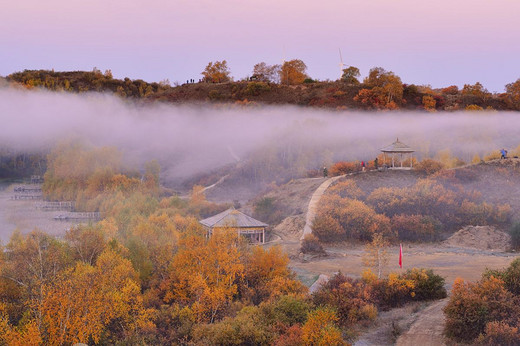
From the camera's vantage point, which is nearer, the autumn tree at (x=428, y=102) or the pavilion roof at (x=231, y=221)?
the pavilion roof at (x=231, y=221)

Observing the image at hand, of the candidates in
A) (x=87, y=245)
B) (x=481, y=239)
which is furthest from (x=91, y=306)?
(x=481, y=239)

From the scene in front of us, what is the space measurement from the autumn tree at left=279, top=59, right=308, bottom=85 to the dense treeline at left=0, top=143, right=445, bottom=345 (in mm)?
91294

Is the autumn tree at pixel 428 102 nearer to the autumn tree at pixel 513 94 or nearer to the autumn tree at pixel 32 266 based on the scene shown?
the autumn tree at pixel 513 94

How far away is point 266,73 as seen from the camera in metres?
134

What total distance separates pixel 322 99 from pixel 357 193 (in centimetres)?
5283

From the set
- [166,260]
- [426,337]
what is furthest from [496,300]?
[166,260]

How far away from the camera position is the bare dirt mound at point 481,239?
48344mm

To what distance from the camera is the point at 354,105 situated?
104 meters

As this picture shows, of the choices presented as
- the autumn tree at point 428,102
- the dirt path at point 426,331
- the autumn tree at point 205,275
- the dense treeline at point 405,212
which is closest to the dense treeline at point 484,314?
the dirt path at point 426,331

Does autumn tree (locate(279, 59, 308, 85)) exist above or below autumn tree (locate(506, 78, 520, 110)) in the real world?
above

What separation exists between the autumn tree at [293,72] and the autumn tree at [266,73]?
3.78 ft

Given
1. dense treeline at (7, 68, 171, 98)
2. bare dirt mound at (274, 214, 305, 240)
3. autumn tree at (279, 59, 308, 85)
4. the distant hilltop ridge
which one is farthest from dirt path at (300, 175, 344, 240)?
autumn tree at (279, 59, 308, 85)

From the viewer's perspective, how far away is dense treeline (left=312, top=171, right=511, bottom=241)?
1989 inches

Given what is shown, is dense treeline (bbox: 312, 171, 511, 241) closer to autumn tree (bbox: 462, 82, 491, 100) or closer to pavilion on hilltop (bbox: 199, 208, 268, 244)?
pavilion on hilltop (bbox: 199, 208, 268, 244)
